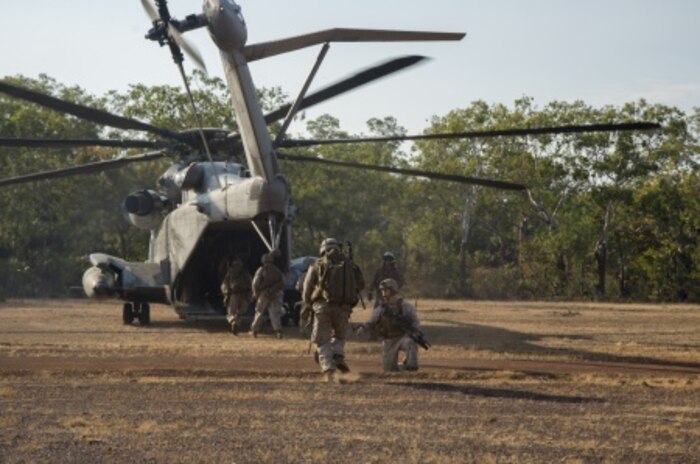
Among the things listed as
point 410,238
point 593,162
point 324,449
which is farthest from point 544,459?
point 410,238

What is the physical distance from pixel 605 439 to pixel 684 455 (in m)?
0.90

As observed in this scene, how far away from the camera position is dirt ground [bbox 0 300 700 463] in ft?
30.9

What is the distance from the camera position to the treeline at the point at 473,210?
49375 millimetres

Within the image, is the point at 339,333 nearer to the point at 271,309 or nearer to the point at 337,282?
the point at 337,282

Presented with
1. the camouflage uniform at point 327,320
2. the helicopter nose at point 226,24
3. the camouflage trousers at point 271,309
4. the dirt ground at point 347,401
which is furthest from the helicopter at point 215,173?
the camouflage uniform at point 327,320

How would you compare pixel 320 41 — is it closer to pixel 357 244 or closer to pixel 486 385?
pixel 486 385

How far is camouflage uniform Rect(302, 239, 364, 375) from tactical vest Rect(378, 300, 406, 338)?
0.49 metres

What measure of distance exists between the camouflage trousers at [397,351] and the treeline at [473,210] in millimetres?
32855

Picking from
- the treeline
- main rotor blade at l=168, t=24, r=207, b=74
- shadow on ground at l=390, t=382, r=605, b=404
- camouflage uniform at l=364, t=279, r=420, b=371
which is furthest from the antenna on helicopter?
the treeline

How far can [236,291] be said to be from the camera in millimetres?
23703

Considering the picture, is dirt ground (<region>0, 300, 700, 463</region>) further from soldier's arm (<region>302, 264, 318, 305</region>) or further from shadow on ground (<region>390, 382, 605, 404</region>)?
soldier's arm (<region>302, 264, 318, 305</region>)

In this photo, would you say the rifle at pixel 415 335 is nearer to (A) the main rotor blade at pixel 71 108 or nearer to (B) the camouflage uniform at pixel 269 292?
(A) the main rotor blade at pixel 71 108

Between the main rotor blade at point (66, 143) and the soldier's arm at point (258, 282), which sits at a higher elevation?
Answer: the main rotor blade at point (66, 143)

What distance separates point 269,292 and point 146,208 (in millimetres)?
5312
